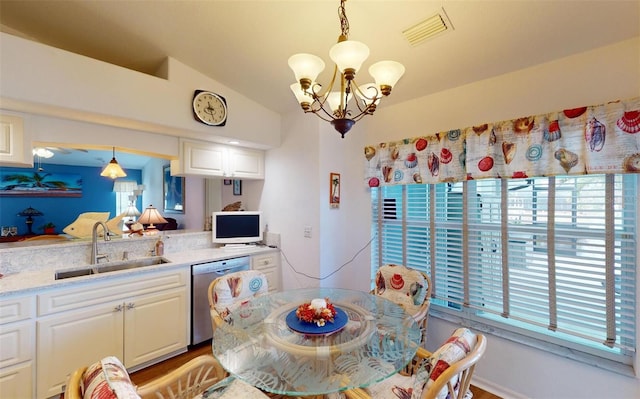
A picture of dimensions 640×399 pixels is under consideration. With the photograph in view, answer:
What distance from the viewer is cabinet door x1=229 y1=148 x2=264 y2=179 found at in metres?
3.11

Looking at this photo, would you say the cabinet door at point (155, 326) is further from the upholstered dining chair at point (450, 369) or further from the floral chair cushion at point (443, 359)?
the floral chair cushion at point (443, 359)

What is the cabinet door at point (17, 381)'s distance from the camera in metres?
1.68

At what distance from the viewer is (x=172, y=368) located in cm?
227

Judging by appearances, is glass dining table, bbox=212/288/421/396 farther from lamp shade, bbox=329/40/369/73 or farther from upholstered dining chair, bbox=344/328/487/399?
lamp shade, bbox=329/40/369/73

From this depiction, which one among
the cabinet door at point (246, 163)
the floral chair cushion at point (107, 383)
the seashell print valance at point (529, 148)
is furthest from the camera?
the cabinet door at point (246, 163)

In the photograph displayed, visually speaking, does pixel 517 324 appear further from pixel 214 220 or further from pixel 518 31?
pixel 214 220

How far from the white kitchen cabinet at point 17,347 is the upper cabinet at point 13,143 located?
3.10ft

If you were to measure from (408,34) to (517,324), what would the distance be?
2245mm

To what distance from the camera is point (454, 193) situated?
232 centimetres

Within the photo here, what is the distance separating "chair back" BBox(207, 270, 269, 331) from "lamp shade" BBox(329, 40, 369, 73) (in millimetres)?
1687

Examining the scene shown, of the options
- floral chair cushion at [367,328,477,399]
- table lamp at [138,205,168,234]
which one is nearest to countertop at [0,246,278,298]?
table lamp at [138,205,168,234]

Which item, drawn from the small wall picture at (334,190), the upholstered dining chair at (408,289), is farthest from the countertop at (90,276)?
the upholstered dining chair at (408,289)

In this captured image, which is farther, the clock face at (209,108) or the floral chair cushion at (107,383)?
the clock face at (209,108)

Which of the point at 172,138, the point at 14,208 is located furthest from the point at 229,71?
the point at 14,208
